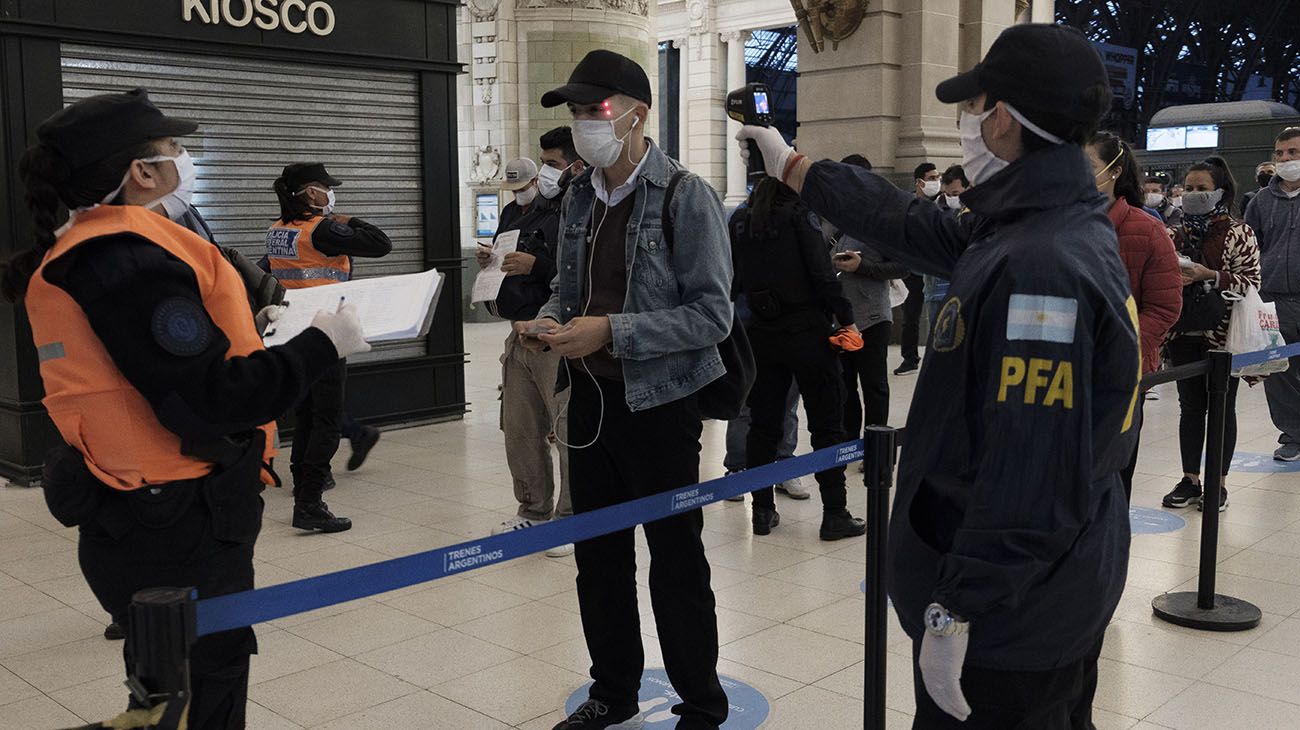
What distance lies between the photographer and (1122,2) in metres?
41.5

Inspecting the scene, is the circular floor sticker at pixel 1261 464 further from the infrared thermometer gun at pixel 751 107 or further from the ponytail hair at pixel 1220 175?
the infrared thermometer gun at pixel 751 107

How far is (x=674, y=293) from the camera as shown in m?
3.27

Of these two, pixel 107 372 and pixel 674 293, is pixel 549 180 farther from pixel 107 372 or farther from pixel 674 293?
pixel 107 372

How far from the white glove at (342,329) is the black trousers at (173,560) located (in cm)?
40

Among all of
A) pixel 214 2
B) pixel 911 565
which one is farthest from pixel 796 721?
pixel 214 2

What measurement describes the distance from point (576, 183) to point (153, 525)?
66.8 inches

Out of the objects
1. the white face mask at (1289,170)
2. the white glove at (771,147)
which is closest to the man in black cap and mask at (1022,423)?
the white glove at (771,147)

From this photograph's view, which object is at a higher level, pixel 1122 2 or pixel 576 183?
pixel 1122 2

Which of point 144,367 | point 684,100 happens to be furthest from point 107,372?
point 684,100

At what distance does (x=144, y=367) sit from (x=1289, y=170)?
7.00 m

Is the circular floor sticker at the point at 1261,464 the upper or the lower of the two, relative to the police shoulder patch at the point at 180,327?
lower

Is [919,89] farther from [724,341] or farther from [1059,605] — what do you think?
[1059,605]

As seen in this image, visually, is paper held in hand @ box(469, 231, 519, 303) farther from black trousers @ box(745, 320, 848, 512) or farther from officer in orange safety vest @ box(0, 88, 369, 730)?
officer in orange safety vest @ box(0, 88, 369, 730)

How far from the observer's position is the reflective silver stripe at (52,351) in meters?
2.25
